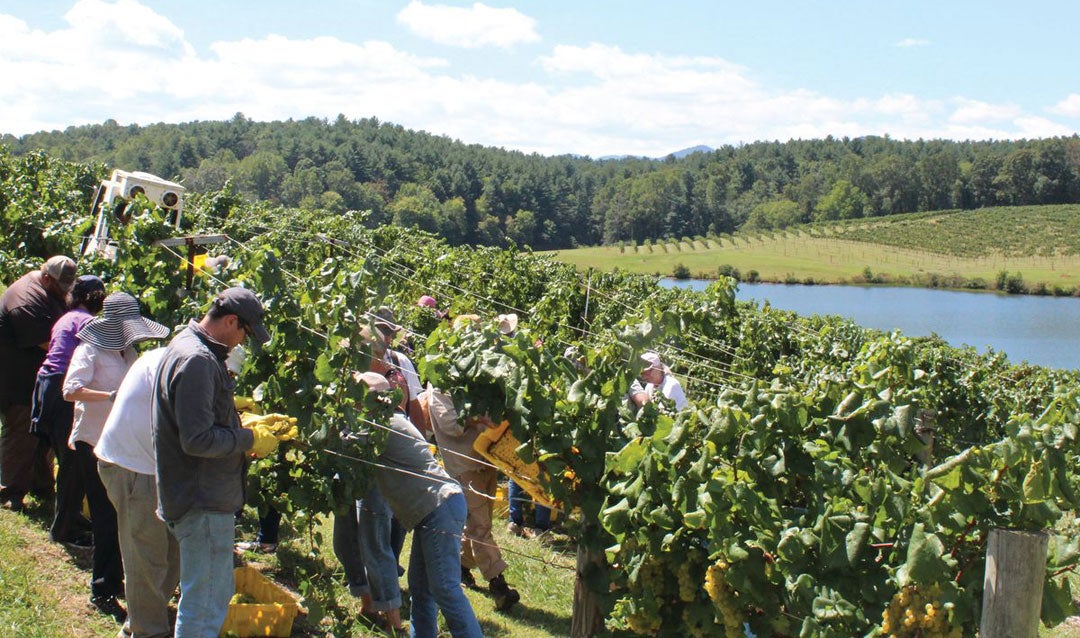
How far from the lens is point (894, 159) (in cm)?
10994

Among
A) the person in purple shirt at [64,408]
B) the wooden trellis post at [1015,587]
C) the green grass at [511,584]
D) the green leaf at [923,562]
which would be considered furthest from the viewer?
the green grass at [511,584]

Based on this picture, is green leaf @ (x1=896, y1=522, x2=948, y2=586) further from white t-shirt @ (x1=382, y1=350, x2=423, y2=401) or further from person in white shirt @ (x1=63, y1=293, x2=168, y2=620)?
person in white shirt @ (x1=63, y1=293, x2=168, y2=620)

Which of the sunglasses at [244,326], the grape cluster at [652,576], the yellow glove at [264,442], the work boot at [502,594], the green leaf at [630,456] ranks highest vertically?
the sunglasses at [244,326]

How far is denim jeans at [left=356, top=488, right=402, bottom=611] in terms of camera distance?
5016 millimetres

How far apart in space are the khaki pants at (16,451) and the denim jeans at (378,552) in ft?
7.68

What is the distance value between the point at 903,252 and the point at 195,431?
8631 cm

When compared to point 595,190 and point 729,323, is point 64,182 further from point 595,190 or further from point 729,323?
point 595,190

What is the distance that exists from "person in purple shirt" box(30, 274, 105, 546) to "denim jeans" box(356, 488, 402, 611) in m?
1.67

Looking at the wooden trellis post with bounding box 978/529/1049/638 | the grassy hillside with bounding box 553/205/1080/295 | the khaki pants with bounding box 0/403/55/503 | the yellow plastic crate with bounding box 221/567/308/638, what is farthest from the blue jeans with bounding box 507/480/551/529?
the grassy hillside with bounding box 553/205/1080/295

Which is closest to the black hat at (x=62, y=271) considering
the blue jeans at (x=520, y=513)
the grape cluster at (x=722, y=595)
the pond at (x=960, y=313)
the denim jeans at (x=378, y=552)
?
the denim jeans at (x=378, y=552)

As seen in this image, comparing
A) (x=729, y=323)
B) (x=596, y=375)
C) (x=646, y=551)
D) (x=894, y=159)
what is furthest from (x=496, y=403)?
(x=894, y=159)

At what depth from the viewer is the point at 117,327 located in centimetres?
483

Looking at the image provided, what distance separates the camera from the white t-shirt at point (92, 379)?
185 inches

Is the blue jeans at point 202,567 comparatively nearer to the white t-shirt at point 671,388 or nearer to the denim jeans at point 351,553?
the denim jeans at point 351,553
